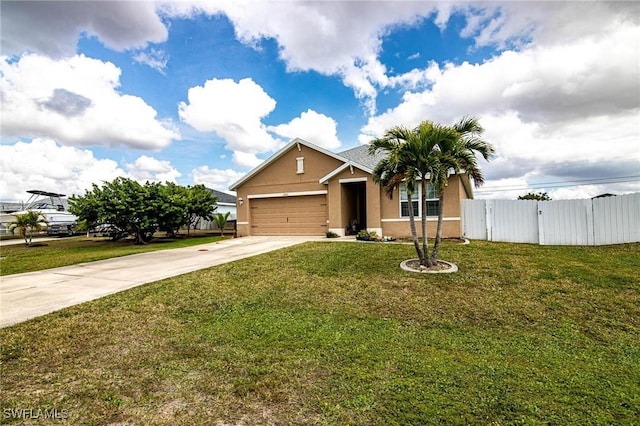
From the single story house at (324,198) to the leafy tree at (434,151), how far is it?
5.89 m

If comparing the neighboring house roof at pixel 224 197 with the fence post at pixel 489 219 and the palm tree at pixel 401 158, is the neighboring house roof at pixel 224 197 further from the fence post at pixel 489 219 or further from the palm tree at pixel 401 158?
the palm tree at pixel 401 158

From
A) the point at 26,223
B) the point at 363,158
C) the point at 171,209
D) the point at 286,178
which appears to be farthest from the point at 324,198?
the point at 26,223

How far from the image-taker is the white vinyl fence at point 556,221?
37.2 feet

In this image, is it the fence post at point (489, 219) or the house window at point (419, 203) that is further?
the house window at point (419, 203)

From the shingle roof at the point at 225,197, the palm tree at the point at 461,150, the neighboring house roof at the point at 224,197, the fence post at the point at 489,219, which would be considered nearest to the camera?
the palm tree at the point at 461,150

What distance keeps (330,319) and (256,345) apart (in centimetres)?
151

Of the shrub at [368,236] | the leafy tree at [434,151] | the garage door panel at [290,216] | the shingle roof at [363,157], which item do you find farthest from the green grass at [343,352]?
the garage door panel at [290,216]

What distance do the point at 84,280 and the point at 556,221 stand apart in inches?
649

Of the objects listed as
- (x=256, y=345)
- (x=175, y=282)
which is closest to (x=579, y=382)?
(x=256, y=345)

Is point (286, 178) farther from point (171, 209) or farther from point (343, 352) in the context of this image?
point (343, 352)

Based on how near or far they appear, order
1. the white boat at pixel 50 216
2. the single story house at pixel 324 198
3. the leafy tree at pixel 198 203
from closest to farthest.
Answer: the single story house at pixel 324 198 < the leafy tree at pixel 198 203 < the white boat at pixel 50 216

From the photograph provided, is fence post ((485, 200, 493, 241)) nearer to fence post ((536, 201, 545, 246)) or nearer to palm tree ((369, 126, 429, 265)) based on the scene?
fence post ((536, 201, 545, 246))

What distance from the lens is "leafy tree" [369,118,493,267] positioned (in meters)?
7.91

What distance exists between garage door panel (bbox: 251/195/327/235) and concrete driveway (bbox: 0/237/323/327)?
228 inches
